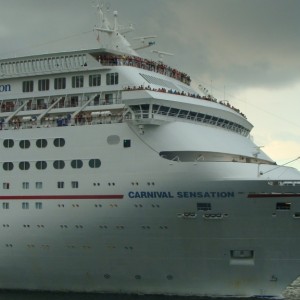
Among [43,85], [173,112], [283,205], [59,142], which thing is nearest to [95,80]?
[43,85]

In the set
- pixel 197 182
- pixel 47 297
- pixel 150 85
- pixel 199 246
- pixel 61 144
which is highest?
pixel 150 85

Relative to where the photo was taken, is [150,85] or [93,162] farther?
[150,85]

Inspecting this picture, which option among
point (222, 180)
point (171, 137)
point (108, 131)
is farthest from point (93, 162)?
point (222, 180)

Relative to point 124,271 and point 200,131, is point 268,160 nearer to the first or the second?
point 200,131

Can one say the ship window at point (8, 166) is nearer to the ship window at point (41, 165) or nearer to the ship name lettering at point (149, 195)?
the ship window at point (41, 165)

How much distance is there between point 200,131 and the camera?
24.6 m

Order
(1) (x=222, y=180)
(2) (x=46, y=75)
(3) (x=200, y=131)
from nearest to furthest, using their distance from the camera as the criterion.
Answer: (1) (x=222, y=180) < (3) (x=200, y=131) < (2) (x=46, y=75)

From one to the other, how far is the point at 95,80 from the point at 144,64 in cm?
260

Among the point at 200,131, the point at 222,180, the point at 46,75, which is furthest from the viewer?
the point at 46,75

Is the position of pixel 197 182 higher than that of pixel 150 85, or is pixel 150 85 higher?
pixel 150 85

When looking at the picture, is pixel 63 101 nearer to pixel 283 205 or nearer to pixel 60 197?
pixel 60 197

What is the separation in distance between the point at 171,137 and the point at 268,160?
6169 mm

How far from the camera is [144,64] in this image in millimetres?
27641

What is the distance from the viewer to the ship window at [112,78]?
26.0 metres
